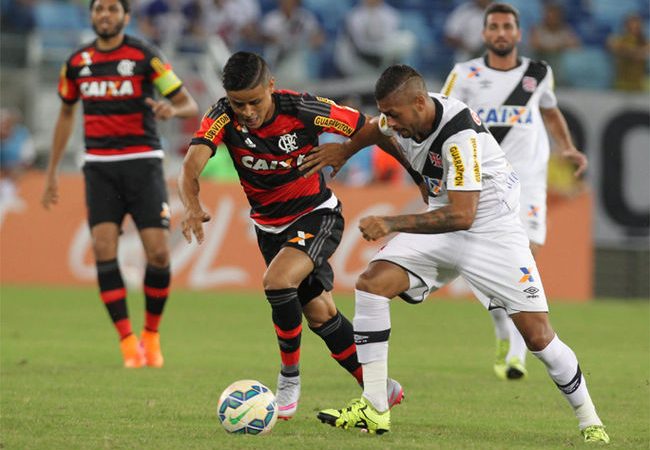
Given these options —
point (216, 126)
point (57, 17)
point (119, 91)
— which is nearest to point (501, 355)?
point (119, 91)

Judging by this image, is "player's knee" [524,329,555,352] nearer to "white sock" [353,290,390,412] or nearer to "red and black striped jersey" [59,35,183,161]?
"white sock" [353,290,390,412]

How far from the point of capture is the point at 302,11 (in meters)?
18.7

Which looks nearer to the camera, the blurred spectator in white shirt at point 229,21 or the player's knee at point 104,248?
the player's knee at point 104,248

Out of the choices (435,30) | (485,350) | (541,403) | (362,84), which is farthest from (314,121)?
(435,30)

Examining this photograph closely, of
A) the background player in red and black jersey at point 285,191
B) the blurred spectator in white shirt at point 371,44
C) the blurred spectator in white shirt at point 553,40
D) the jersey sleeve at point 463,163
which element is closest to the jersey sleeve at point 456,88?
the background player in red and black jersey at point 285,191

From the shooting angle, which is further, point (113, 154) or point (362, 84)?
point (362, 84)

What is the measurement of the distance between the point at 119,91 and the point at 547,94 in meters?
3.14

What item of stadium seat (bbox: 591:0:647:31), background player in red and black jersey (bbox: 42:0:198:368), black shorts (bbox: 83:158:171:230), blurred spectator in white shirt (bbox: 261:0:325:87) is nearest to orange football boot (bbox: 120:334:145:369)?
background player in red and black jersey (bbox: 42:0:198:368)

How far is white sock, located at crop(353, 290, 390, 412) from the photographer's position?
20.6 ft

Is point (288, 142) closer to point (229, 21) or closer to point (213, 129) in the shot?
point (213, 129)

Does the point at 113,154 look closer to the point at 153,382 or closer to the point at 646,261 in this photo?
the point at 153,382

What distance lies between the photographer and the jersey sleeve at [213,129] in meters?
6.59

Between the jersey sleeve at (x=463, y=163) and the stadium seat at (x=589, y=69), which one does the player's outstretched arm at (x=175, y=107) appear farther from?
the stadium seat at (x=589, y=69)

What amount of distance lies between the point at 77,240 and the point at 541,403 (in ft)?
31.1
